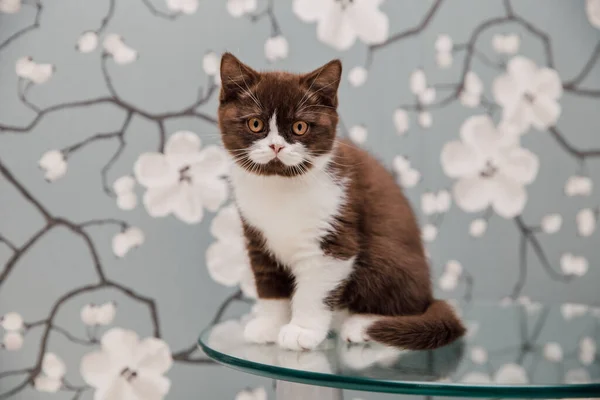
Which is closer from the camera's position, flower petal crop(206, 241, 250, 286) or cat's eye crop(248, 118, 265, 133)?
cat's eye crop(248, 118, 265, 133)

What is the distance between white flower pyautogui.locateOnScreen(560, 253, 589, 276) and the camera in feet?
4.81

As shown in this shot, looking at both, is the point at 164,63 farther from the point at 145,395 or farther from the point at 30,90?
the point at 145,395

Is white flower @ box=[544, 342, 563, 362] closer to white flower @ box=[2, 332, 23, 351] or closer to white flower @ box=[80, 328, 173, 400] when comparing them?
white flower @ box=[80, 328, 173, 400]

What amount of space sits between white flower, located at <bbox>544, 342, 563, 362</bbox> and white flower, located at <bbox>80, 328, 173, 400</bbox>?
2.80 ft

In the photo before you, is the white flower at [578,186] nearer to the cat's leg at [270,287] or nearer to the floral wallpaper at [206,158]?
the floral wallpaper at [206,158]

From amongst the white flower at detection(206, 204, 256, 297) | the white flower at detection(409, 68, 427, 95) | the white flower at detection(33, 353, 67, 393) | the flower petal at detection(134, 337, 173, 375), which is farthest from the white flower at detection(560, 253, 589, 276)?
the white flower at detection(33, 353, 67, 393)

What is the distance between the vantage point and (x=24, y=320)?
1.30 meters

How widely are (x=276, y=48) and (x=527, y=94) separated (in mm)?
657

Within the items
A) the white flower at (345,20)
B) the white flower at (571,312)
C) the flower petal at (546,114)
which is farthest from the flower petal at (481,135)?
the white flower at (571,312)

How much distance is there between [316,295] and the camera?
2.94 ft

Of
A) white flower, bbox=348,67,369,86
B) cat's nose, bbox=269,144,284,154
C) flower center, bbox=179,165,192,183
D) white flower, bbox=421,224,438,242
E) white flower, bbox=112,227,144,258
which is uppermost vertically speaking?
white flower, bbox=348,67,369,86

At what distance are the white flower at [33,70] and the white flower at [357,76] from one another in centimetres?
71

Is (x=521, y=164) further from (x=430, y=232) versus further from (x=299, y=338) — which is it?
(x=299, y=338)

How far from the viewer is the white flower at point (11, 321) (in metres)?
1.29
